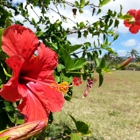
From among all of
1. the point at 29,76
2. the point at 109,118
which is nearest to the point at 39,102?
the point at 29,76

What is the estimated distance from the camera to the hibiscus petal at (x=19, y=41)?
402mm

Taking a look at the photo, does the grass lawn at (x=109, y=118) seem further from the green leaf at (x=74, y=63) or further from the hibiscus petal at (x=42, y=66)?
the hibiscus petal at (x=42, y=66)

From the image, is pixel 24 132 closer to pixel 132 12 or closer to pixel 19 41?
pixel 19 41

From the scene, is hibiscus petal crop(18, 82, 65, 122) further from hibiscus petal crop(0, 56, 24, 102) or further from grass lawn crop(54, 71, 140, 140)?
grass lawn crop(54, 71, 140, 140)

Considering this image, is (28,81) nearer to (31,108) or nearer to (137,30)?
(31,108)

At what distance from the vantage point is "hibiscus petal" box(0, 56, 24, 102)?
40 cm

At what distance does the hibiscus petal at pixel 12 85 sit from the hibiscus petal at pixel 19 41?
14mm

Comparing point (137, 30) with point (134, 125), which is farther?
Result: point (134, 125)

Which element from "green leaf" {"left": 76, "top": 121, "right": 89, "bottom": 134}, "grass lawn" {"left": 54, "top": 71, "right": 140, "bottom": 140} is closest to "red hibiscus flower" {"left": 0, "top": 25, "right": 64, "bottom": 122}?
"green leaf" {"left": 76, "top": 121, "right": 89, "bottom": 134}

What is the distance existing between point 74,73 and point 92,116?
3.87 meters

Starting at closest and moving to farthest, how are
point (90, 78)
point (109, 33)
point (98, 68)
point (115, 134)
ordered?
point (98, 68)
point (90, 78)
point (109, 33)
point (115, 134)

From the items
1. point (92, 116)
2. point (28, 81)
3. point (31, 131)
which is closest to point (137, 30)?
point (28, 81)

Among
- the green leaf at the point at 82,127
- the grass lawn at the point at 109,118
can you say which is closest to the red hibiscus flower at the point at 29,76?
the green leaf at the point at 82,127

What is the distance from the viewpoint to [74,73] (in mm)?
893
